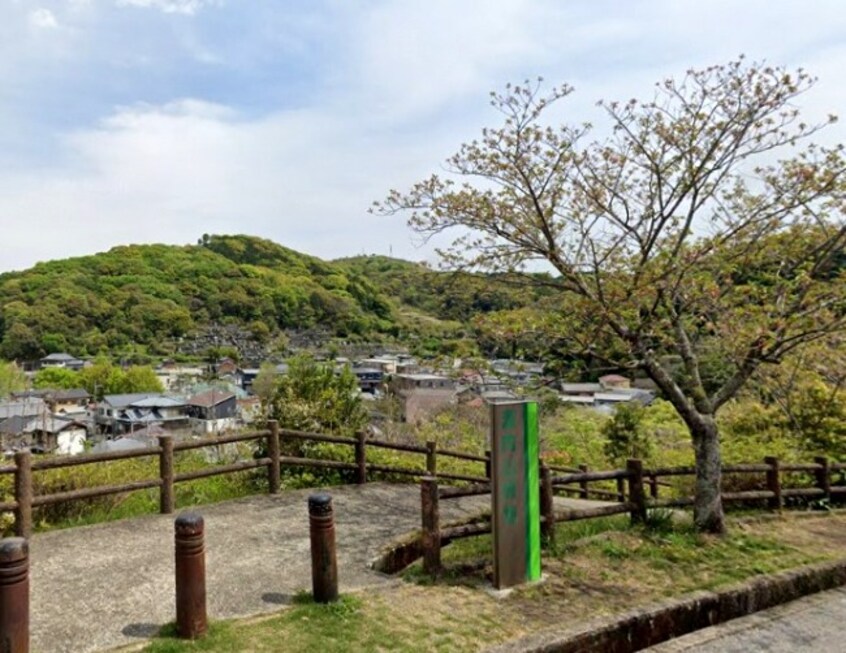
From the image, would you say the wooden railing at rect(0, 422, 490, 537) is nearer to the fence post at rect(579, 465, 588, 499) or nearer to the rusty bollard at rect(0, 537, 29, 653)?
the fence post at rect(579, 465, 588, 499)

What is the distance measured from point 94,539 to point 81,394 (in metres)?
48.3

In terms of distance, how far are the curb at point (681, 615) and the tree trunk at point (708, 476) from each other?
2.88ft

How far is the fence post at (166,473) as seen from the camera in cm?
605

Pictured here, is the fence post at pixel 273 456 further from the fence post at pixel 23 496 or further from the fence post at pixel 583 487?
the fence post at pixel 583 487

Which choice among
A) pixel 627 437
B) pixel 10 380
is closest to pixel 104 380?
pixel 10 380

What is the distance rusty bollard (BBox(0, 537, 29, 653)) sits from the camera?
2779 millimetres

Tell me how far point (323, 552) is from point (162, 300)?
77.5m

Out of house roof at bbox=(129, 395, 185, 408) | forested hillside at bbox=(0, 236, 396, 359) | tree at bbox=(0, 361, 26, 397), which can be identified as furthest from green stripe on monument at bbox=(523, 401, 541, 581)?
forested hillside at bbox=(0, 236, 396, 359)

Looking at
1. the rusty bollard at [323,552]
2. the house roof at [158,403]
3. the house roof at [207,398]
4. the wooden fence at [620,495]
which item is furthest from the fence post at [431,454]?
the house roof at [158,403]

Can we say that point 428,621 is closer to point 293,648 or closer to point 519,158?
point 293,648

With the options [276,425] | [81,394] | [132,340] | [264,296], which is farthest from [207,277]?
[276,425]

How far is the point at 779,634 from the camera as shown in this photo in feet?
13.8

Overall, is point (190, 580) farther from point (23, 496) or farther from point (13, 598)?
point (23, 496)

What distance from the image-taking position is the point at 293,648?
3246 mm
